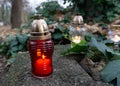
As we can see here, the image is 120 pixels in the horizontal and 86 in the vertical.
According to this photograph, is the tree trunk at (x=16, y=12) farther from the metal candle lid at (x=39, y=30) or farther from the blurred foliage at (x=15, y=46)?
the metal candle lid at (x=39, y=30)

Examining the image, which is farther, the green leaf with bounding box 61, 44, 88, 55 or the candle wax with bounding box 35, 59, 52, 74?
the green leaf with bounding box 61, 44, 88, 55

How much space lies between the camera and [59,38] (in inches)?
108

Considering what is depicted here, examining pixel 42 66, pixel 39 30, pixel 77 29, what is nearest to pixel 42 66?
pixel 42 66

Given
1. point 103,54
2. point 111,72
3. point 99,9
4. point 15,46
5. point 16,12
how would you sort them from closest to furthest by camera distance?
point 111,72 < point 103,54 < point 15,46 < point 99,9 < point 16,12

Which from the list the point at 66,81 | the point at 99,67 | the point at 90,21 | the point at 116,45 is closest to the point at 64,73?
the point at 66,81

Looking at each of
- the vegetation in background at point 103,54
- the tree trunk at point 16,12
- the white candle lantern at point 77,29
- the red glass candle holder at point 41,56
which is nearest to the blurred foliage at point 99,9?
the tree trunk at point 16,12

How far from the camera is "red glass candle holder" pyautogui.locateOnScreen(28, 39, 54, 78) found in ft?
4.44

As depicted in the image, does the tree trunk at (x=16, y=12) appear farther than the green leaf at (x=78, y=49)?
Yes

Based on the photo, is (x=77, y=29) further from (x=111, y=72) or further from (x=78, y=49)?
(x=111, y=72)

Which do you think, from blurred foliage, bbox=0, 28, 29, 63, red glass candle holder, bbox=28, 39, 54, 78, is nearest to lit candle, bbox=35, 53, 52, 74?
red glass candle holder, bbox=28, 39, 54, 78

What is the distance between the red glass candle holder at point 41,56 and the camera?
4.44 feet

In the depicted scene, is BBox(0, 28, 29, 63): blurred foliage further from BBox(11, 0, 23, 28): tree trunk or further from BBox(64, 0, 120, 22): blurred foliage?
BBox(11, 0, 23, 28): tree trunk

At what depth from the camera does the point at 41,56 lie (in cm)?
138

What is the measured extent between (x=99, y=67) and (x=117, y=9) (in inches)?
144
